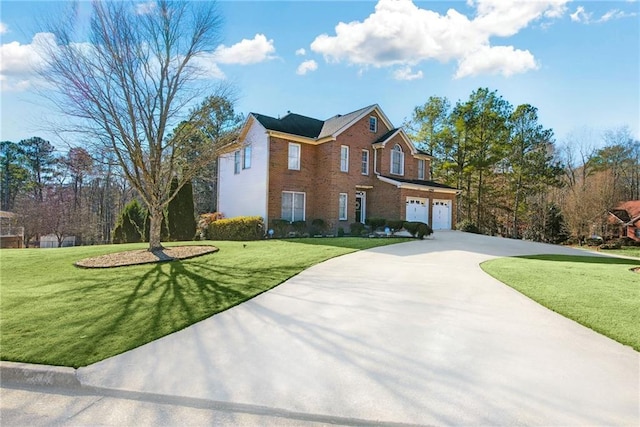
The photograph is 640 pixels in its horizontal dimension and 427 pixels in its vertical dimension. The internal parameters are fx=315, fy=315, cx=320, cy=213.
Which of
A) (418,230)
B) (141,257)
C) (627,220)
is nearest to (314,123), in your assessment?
(418,230)

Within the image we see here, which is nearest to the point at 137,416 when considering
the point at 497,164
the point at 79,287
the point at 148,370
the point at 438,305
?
the point at 148,370

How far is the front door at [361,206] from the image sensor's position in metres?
22.4

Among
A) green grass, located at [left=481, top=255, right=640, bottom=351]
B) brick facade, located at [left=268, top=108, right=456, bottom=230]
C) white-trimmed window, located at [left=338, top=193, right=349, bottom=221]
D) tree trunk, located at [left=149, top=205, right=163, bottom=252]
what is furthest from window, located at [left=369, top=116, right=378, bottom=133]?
tree trunk, located at [left=149, top=205, right=163, bottom=252]

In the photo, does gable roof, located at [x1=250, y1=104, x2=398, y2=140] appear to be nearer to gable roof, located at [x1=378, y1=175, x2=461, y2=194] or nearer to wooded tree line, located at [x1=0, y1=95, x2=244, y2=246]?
wooded tree line, located at [x1=0, y1=95, x2=244, y2=246]

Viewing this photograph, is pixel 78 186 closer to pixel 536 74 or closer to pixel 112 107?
pixel 112 107

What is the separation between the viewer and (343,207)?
21.1 m

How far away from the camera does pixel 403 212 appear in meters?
20.3

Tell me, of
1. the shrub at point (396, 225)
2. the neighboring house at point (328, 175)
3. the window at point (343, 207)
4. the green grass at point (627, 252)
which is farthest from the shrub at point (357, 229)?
the green grass at point (627, 252)

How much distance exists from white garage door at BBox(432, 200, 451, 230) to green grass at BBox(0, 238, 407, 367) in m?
14.2

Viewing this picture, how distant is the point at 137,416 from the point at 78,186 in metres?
41.8

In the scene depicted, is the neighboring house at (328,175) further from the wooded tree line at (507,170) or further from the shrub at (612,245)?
the shrub at (612,245)

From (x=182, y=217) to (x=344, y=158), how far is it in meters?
11.2

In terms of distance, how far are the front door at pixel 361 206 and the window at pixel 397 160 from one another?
3020 millimetres

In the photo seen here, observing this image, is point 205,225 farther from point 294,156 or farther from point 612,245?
point 612,245
